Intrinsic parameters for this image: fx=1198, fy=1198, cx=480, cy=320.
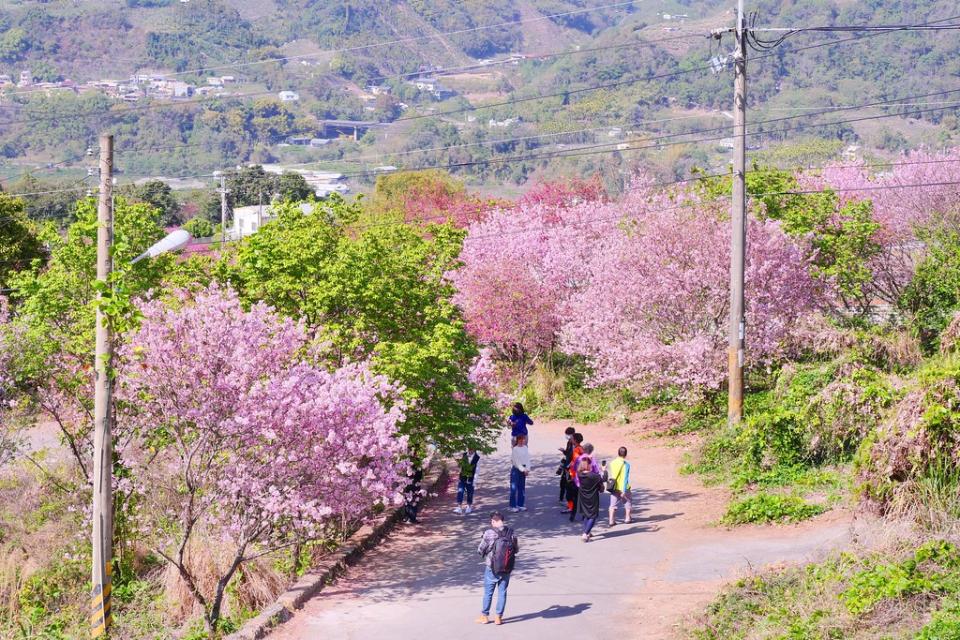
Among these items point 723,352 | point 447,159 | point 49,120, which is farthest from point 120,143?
point 723,352

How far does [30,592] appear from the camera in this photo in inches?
669

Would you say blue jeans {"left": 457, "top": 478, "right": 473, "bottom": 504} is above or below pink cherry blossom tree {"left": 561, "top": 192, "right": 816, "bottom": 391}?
below

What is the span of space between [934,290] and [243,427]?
58.9ft

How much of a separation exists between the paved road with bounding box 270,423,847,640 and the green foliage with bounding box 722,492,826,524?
294 mm

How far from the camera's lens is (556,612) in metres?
13.5

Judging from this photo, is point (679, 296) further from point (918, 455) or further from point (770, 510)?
point (918, 455)

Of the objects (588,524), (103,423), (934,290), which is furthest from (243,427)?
(934,290)

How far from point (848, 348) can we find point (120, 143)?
166953 mm

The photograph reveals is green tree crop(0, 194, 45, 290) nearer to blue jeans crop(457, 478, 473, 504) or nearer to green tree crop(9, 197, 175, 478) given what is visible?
green tree crop(9, 197, 175, 478)

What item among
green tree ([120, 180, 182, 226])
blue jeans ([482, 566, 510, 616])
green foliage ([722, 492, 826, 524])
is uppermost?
green tree ([120, 180, 182, 226])

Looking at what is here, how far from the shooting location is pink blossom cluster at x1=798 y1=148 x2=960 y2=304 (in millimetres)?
28734

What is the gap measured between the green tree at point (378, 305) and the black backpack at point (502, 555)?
4.33m

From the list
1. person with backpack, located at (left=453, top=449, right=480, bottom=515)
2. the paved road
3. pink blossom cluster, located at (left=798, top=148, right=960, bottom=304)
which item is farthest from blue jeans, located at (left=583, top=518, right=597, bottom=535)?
pink blossom cluster, located at (left=798, top=148, right=960, bottom=304)

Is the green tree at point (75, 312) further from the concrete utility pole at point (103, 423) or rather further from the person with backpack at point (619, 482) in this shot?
the person with backpack at point (619, 482)
